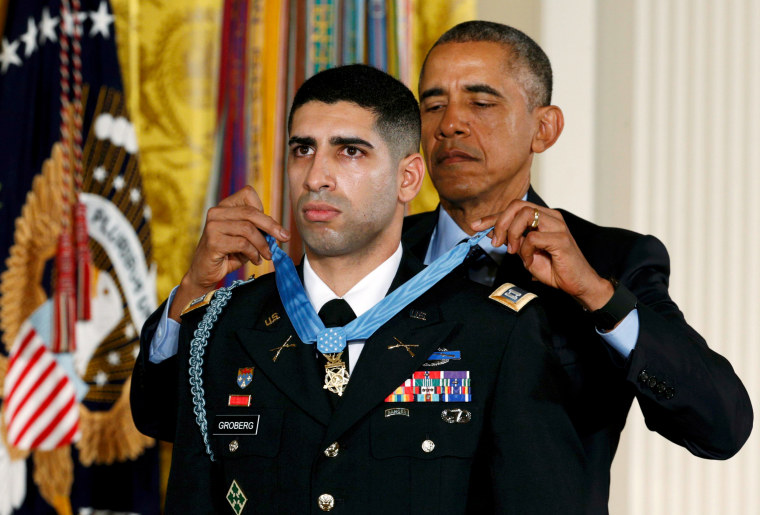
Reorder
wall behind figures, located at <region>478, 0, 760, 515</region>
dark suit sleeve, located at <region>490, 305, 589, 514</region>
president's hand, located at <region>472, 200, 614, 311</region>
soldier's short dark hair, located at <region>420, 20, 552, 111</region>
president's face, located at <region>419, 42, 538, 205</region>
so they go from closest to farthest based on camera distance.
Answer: dark suit sleeve, located at <region>490, 305, 589, 514</region> < president's hand, located at <region>472, 200, 614, 311</region> < president's face, located at <region>419, 42, 538, 205</region> < soldier's short dark hair, located at <region>420, 20, 552, 111</region> < wall behind figures, located at <region>478, 0, 760, 515</region>

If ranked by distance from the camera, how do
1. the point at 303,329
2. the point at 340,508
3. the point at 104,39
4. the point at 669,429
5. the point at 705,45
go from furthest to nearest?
the point at 104,39 < the point at 705,45 < the point at 669,429 < the point at 303,329 < the point at 340,508

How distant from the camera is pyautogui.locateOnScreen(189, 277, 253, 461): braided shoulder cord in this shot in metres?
1.80

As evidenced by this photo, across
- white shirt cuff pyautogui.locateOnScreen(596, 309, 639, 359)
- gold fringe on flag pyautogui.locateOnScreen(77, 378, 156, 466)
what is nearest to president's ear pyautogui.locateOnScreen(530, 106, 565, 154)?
white shirt cuff pyautogui.locateOnScreen(596, 309, 639, 359)

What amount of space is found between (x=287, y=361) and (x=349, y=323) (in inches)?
5.4

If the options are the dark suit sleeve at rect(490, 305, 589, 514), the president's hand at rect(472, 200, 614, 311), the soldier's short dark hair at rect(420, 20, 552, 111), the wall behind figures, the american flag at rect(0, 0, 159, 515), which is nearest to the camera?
the dark suit sleeve at rect(490, 305, 589, 514)

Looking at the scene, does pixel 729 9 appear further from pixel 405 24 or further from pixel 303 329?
pixel 303 329

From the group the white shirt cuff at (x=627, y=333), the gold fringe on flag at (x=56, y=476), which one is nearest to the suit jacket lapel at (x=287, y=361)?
the white shirt cuff at (x=627, y=333)

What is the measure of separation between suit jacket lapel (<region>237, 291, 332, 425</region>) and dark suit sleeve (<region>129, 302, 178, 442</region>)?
0.39m

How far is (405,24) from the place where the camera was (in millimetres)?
3791

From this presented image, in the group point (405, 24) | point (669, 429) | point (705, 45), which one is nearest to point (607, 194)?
point (705, 45)

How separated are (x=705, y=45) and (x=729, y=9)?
0.57ft

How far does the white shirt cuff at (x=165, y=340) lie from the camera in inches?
85.0

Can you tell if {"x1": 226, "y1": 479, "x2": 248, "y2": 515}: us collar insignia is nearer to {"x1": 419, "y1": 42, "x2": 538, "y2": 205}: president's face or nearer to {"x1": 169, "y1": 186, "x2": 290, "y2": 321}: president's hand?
{"x1": 169, "y1": 186, "x2": 290, "y2": 321}: president's hand

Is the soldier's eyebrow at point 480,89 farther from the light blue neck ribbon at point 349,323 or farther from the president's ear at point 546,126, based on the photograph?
the light blue neck ribbon at point 349,323
